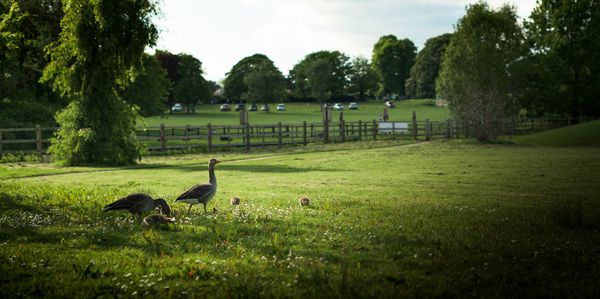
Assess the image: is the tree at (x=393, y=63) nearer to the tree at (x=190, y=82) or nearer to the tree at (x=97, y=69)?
the tree at (x=190, y=82)

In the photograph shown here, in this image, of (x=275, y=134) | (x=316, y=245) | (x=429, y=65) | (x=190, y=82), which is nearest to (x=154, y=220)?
(x=316, y=245)

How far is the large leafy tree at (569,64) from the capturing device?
52.7m

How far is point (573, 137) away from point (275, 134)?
24.3 m

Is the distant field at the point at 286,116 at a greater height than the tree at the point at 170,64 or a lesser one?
lesser

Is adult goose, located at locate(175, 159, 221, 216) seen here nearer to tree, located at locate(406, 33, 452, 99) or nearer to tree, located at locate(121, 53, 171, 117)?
tree, located at locate(121, 53, 171, 117)

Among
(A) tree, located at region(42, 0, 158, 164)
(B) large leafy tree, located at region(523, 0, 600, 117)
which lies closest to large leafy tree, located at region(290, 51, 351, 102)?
(B) large leafy tree, located at region(523, 0, 600, 117)

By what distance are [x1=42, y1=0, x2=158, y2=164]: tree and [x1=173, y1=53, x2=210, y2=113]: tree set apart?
Result: 204 feet

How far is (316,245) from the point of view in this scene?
6.71 metres

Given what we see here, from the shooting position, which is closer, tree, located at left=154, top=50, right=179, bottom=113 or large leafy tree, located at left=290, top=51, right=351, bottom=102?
tree, located at left=154, top=50, right=179, bottom=113

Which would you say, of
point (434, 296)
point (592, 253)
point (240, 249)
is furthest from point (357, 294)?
point (592, 253)

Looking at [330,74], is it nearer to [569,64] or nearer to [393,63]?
[393,63]

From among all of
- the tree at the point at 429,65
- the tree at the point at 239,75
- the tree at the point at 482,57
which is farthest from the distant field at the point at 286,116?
the tree at the point at 239,75

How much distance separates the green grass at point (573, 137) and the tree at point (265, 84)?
6577cm

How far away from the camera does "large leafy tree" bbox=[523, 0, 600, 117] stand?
52.7 meters
